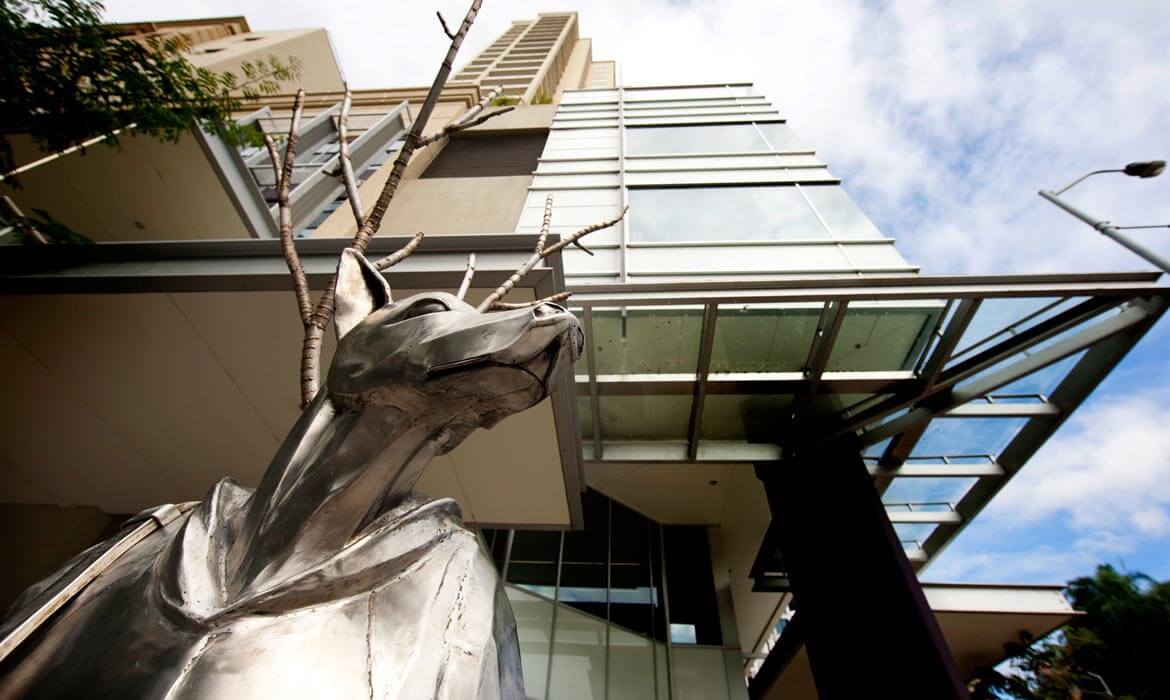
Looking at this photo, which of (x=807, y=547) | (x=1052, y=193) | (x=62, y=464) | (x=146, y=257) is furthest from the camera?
(x=1052, y=193)

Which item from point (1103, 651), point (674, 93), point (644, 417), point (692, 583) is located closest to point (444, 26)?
point (644, 417)

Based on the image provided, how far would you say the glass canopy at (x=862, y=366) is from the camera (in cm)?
616

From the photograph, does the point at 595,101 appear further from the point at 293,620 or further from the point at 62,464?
the point at 293,620

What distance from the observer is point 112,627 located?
1121 mm

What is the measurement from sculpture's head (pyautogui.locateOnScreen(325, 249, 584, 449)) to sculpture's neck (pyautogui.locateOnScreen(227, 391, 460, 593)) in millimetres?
62

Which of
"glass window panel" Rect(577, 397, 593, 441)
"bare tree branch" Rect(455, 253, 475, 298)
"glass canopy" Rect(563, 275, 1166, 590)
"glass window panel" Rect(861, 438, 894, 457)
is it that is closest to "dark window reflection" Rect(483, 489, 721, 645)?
"glass window panel" Rect(577, 397, 593, 441)

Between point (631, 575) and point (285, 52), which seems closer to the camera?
point (631, 575)

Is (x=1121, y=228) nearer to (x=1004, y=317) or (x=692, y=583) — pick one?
(x=1004, y=317)

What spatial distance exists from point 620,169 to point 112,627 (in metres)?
11.8

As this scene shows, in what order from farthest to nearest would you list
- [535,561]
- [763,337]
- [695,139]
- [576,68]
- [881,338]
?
[576,68] < [695,139] < [535,561] < [763,337] < [881,338]

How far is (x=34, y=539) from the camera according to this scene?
572cm

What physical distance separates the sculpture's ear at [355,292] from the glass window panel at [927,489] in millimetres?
10084

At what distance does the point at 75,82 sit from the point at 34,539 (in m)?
5.09

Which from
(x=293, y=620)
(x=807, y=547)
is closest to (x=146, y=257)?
(x=293, y=620)
